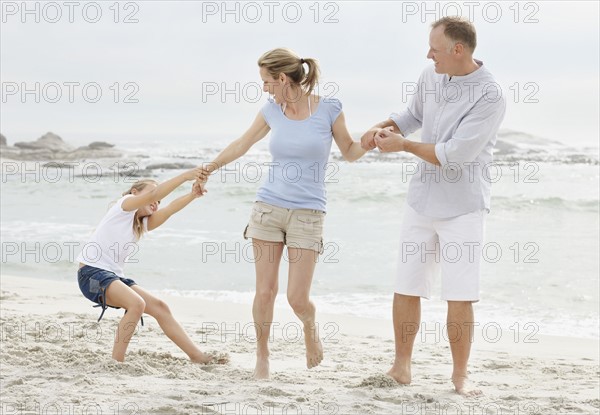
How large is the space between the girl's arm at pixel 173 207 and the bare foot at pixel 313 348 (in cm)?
97

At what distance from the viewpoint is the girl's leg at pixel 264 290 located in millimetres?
4434

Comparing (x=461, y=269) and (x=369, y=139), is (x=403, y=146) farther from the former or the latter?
(x=461, y=269)

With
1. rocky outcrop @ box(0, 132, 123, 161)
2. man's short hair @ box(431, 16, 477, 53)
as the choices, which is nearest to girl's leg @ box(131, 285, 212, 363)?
man's short hair @ box(431, 16, 477, 53)

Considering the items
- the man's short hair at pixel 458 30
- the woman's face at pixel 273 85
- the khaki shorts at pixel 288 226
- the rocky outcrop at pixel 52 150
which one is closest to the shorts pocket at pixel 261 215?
the khaki shorts at pixel 288 226

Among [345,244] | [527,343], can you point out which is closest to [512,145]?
[345,244]

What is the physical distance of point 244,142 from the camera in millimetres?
4613

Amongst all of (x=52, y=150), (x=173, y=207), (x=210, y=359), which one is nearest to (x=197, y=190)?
(x=173, y=207)

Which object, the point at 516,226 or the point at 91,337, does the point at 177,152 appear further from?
the point at 91,337

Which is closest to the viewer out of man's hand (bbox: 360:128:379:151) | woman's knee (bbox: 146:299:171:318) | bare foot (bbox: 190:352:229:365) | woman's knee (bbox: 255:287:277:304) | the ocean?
man's hand (bbox: 360:128:379:151)

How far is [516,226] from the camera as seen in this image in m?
15.4

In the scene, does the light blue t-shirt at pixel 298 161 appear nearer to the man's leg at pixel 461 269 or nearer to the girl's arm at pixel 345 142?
the girl's arm at pixel 345 142

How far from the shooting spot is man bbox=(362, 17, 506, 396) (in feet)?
13.5

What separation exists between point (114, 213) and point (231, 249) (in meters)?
6.74

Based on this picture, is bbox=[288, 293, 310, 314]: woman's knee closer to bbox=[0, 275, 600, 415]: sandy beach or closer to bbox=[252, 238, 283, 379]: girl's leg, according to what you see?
bbox=[252, 238, 283, 379]: girl's leg
